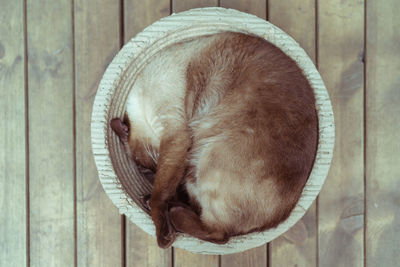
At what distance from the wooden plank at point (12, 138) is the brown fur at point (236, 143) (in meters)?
0.73

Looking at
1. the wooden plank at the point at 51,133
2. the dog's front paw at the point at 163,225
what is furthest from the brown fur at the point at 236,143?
the wooden plank at the point at 51,133

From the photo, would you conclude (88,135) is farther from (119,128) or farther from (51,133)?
Result: (119,128)

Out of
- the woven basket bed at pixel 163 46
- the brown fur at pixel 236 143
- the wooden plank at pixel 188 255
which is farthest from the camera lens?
the wooden plank at pixel 188 255

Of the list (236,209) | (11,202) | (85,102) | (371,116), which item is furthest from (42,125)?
(371,116)

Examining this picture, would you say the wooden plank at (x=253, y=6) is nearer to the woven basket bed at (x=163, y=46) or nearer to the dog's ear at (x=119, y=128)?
the woven basket bed at (x=163, y=46)

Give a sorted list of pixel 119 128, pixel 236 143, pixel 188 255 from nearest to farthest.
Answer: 1. pixel 236 143
2. pixel 119 128
3. pixel 188 255

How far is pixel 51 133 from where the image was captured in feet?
5.57

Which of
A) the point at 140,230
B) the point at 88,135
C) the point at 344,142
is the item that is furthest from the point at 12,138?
the point at 344,142

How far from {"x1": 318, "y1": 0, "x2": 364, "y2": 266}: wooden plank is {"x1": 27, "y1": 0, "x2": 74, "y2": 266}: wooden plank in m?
1.18

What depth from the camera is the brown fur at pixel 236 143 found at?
126 centimetres

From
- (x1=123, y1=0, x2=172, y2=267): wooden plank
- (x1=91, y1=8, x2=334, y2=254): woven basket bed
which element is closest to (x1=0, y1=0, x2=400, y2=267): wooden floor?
(x1=123, y1=0, x2=172, y2=267): wooden plank

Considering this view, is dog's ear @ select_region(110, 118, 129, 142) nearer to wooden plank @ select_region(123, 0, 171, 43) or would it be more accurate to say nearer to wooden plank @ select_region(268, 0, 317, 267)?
wooden plank @ select_region(123, 0, 171, 43)

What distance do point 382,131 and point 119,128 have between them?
121cm

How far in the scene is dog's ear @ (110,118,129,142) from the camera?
56.5 inches
